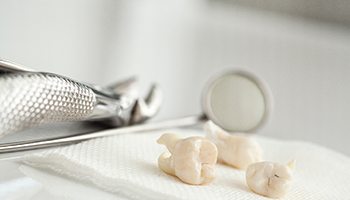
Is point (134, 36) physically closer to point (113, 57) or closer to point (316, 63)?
point (113, 57)

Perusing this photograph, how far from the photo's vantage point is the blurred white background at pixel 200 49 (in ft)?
4.01

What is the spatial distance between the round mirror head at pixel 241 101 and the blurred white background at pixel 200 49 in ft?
1.07

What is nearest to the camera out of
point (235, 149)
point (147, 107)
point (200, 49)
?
point (235, 149)

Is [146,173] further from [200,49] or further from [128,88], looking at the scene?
[200,49]

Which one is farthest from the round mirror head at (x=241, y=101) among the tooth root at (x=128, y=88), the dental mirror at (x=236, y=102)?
the tooth root at (x=128, y=88)

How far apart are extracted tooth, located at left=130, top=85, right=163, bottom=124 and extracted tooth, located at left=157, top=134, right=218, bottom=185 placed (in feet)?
0.69

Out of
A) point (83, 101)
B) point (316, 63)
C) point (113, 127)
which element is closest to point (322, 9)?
point (316, 63)

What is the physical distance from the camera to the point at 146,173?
49 cm

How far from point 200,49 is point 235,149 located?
1.02m

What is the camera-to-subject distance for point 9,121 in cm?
45

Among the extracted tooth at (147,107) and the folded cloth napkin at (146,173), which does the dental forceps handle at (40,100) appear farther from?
the extracted tooth at (147,107)

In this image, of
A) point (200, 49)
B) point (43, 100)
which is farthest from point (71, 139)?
point (200, 49)

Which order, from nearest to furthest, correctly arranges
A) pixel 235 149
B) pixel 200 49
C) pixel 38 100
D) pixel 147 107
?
pixel 38 100, pixel 235 149, pixel 147 107, pixel 200 49

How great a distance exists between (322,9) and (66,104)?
1.12 m
